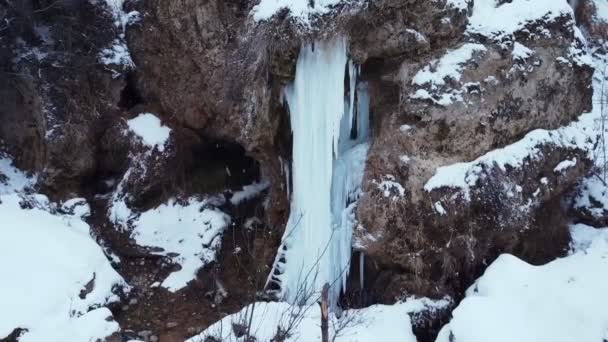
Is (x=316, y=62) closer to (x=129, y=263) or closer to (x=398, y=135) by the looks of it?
(x=398, y=135)

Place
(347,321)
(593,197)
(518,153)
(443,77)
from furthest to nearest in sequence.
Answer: (593,197)
(518,153)
(443,77)
(347,321)

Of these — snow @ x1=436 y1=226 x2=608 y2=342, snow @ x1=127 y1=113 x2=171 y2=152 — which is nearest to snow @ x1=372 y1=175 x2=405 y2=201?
snow @ x1=436 y1=226 x2=608 y2=342

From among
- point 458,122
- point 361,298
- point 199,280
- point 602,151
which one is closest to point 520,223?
point 458,122

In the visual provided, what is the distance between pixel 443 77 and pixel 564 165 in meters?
A: 2.22

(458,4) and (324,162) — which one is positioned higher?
(458,4)

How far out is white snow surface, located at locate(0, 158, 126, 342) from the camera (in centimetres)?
618

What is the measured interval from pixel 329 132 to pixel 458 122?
1.69m

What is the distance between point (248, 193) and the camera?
32.4ft

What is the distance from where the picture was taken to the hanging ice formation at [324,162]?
7.39 m

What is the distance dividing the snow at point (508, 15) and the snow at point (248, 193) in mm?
4328

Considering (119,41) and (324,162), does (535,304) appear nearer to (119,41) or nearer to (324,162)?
(324,162)

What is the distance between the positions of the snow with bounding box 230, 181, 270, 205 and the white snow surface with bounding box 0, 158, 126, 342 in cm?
241

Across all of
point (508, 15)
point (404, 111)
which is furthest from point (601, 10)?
point (404, 111)

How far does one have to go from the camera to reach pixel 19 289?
6.62m
